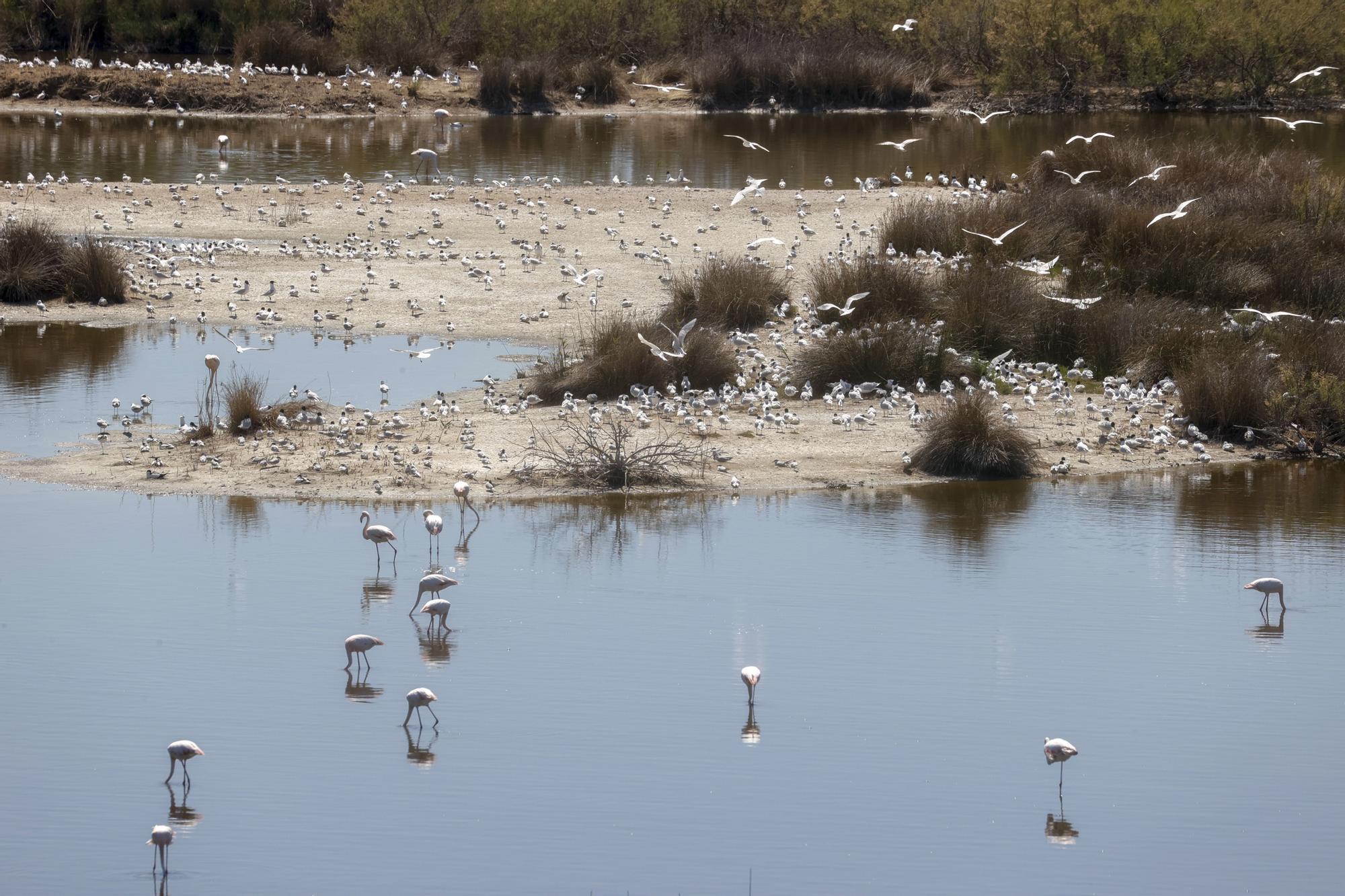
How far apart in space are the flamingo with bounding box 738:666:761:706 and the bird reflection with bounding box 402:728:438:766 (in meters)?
1.66

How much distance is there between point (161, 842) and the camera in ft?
24.2

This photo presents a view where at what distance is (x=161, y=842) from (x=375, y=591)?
3874mm

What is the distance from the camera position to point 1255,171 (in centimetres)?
2403

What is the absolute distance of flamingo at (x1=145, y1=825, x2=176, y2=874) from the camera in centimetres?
736

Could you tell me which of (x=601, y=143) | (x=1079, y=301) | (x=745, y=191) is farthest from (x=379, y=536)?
(x=601, y=143)

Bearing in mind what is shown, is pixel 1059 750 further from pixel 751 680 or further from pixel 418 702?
pixel 418 702

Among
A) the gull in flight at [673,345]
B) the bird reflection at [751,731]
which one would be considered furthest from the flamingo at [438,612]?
the gull in flight at [673,345]

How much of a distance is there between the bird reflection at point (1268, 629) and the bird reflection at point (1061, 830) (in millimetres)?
3113

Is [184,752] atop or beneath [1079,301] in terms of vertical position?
beneath

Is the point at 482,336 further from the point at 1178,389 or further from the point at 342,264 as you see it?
the point at 1178,389

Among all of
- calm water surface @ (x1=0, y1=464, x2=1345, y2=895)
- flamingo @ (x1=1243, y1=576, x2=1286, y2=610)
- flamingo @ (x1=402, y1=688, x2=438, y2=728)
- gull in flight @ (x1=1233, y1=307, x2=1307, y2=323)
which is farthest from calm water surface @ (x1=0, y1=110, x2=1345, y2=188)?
flamingo @ (x1=402, y1=688, x2=438, y2=728)

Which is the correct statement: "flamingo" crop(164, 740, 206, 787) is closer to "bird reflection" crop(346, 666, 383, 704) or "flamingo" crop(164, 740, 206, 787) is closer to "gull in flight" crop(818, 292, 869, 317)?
"bird reflection" crop(346, 666, 383, 704)

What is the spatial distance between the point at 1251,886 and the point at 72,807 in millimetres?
5346

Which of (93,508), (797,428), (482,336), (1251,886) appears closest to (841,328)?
(797,428)
